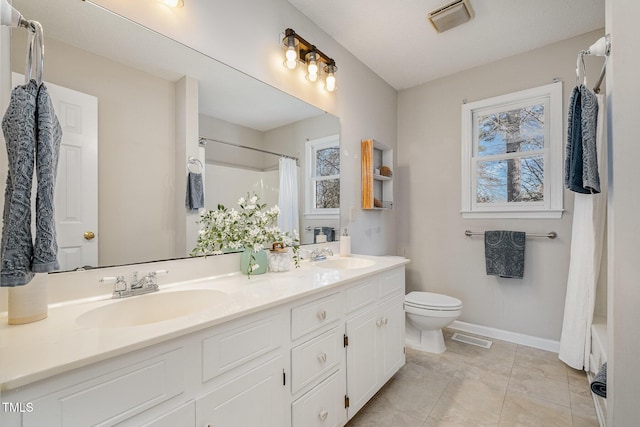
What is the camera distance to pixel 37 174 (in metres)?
0.69

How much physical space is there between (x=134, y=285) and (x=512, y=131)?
10.4 feet

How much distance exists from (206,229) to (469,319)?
2.68m

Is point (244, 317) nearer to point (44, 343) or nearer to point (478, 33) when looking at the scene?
point (44, 343)

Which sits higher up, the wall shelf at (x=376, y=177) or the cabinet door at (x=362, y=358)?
the wall shelf at (x=376, y=177)

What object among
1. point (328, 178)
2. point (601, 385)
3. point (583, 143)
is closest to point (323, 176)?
point (328, 178)

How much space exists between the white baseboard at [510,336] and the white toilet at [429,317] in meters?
0.50

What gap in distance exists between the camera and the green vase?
59.6 inches

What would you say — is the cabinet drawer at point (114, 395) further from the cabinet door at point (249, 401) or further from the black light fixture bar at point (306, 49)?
the black light fixture bar at point (306, 49)

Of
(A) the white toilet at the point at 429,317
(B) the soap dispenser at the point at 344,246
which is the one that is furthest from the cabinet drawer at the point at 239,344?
(A) the white toilet at the point at 429,317

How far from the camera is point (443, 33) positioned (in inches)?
90.6

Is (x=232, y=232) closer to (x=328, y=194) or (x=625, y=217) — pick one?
(x=328, y=194)

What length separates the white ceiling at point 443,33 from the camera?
200cm

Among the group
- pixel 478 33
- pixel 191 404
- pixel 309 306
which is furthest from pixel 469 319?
pixel 191 404

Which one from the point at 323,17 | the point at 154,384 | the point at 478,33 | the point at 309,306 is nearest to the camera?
the point at 154,384
